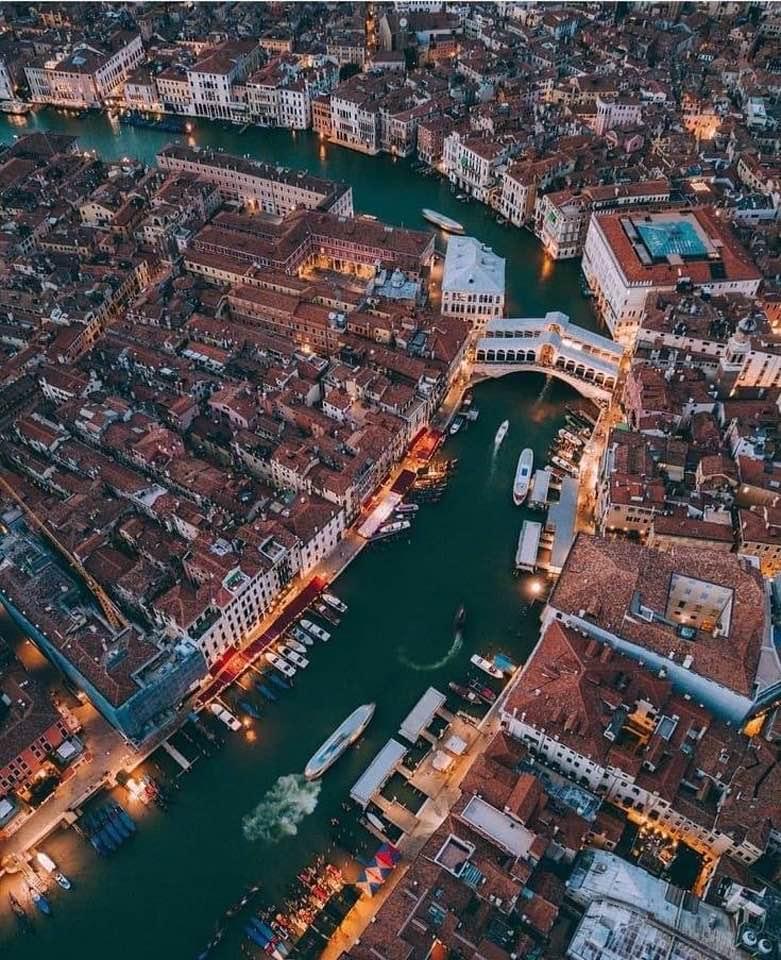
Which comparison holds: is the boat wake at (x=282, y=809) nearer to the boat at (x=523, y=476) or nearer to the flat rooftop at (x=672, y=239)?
the boat at (x=523, y=476)

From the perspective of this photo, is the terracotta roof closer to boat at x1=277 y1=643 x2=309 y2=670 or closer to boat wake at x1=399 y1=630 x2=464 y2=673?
boat wake at x1=399 y1=630 x2=464 y2=673

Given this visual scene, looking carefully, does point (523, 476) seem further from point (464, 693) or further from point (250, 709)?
point (250, 709)

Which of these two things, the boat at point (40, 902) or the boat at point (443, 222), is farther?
A: the boat at point (443, 222)

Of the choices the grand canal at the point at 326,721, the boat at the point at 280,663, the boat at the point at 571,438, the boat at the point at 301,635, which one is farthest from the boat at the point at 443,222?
the boat at the point at 280,663

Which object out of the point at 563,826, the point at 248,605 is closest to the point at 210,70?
the point at 248,605

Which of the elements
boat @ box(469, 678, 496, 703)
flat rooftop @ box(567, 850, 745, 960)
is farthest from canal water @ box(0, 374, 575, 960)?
flat rooftop @ box(567, 850, 745, 960)

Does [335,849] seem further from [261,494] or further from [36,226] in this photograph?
[36,226]
